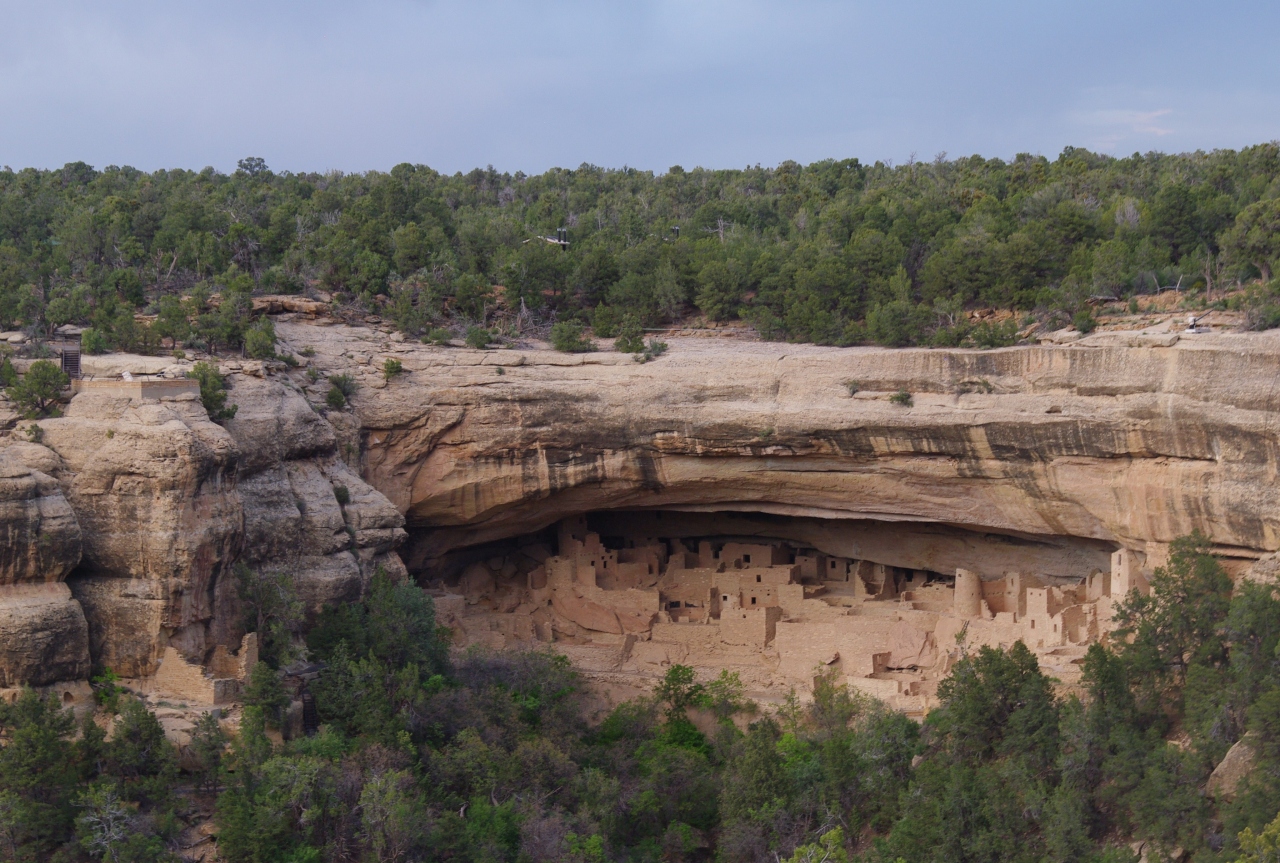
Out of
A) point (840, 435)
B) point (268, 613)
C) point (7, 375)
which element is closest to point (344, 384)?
point (268, 613)

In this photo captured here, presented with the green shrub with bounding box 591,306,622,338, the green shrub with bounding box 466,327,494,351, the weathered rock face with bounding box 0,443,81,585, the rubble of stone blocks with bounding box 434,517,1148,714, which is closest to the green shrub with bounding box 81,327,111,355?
the weathered rock face with bounding box 0,443,81,585

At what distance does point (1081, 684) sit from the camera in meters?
19.6

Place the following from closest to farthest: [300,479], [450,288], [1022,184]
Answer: [300,479], [450,288], [1022,184]

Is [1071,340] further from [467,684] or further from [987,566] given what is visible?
[467,684]

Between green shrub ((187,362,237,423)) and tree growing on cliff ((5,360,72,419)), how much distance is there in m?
1.74

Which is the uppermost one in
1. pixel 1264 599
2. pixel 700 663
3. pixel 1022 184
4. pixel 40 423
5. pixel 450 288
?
pixel 1022 184

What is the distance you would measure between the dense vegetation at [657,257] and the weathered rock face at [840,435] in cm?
155

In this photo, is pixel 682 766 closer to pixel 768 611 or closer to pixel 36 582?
pixel 768 611

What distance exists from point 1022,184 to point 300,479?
2145 cm

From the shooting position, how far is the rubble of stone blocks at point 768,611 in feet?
71.5

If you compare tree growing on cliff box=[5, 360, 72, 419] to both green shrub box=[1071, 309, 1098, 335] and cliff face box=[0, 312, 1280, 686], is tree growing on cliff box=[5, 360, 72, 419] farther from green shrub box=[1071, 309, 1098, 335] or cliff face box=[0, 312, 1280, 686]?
green shrub box=[1071, 309, 1098, 335]

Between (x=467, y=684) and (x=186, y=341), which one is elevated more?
(x=186, y=341)

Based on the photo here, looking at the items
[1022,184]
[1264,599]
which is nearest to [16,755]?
[1264,599]

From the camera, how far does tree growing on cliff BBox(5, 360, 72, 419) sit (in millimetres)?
18248
